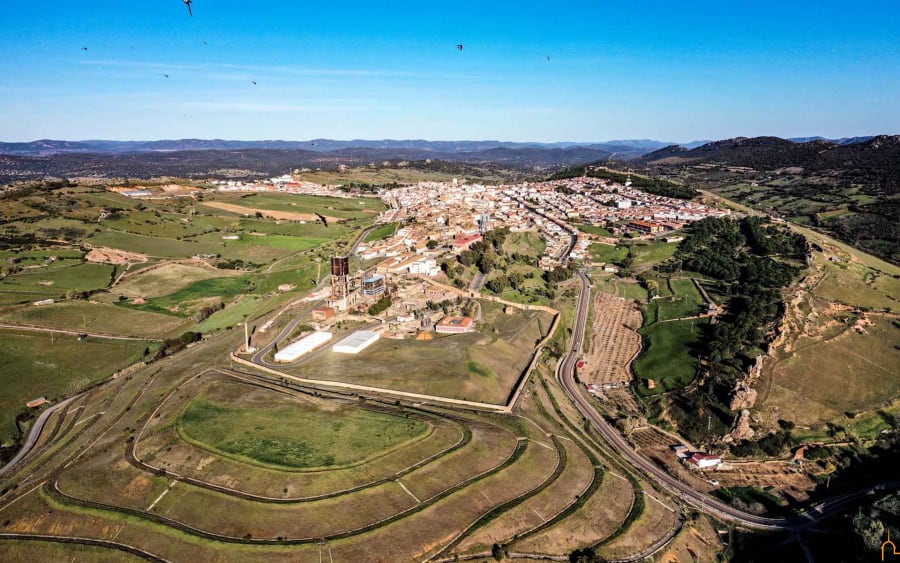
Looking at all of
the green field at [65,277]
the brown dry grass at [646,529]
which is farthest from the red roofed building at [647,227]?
Answer: the green field at [65,277]

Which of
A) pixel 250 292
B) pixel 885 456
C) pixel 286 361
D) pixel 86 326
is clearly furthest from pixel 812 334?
pixel 86 326

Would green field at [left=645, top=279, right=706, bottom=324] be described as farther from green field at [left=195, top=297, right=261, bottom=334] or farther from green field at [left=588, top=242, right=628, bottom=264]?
green field at [left=195, top=297, right=261, bottom=334]

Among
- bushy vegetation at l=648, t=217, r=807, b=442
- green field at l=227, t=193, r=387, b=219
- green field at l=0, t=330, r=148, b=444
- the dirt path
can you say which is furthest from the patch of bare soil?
bushy vegetation at l=648, t=217, r=807, b=442

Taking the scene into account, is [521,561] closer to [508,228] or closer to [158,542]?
[158,542]

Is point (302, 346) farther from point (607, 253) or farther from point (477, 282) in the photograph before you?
point (607, 253)

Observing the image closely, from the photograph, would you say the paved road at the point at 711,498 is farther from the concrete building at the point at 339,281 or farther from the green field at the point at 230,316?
the green field at the point at 230,316

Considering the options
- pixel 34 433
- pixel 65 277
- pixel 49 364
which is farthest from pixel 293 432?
pixel 65 277
